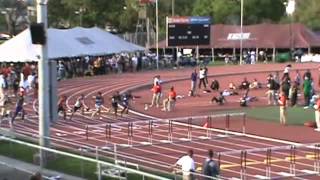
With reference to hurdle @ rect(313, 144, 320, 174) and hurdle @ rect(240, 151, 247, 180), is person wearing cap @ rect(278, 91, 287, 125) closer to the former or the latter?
hurdle @ rect(313, 144, 320, 174)

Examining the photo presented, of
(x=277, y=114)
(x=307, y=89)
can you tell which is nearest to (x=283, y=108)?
(x=277, y=114)

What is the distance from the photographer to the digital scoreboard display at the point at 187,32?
6325 cm

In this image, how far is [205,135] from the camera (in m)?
27.8

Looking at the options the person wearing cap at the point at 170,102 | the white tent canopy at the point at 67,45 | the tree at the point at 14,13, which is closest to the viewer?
the person wearing cap at the point at 170,102

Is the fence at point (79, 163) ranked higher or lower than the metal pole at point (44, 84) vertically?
lower

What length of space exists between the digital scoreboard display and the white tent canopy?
322 centimetres

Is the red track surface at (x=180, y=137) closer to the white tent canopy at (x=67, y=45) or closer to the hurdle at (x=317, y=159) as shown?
the hurdle at (x=317, y=159)

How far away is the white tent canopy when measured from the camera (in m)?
51.4

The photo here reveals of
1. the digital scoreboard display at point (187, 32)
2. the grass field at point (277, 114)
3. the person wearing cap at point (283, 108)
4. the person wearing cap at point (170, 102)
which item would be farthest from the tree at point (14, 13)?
the person wearing cap at point (283, 108)

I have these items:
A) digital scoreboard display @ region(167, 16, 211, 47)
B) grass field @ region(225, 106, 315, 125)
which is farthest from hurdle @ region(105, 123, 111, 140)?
digital scoreboard display @ region(167, 16, 211, 47)

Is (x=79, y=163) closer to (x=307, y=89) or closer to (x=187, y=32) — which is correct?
(x=307, y=89)

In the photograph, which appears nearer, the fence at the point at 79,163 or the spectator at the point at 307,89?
the fence at the point at 79,163

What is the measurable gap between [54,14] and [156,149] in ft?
273

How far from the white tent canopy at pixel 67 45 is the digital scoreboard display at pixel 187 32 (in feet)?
10.6
